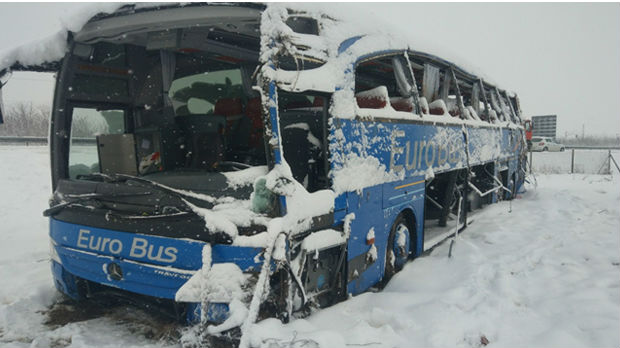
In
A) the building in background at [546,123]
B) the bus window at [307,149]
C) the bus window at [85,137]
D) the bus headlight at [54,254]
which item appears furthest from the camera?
the building in background at [546,123]

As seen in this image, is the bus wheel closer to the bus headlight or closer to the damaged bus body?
the damaged bus body

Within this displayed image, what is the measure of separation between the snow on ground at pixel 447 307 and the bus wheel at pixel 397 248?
151 mm

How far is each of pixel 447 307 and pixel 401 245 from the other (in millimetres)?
1118

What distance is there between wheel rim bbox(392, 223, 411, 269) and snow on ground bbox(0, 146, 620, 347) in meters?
0.15

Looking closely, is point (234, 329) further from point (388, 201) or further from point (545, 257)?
point (545, 257)

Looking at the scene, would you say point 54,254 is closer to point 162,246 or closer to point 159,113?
point 162,246

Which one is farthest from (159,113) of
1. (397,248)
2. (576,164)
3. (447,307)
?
(576,164)

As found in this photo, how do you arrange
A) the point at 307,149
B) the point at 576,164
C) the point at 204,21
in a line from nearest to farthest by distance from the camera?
the point at 204,21 < the point at 307,149 < the point at 576,164

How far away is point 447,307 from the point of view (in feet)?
11.4

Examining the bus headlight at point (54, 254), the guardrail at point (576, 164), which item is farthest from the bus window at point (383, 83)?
the guardrail at point (576, 164)

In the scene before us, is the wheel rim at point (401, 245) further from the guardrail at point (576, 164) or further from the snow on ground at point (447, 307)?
the guardrail at point (576, 164)

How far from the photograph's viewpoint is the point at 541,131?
34.2 m

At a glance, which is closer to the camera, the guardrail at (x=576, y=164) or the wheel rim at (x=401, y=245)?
the wheel rim at (x=401, y=245)

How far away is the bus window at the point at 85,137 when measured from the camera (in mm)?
4148
